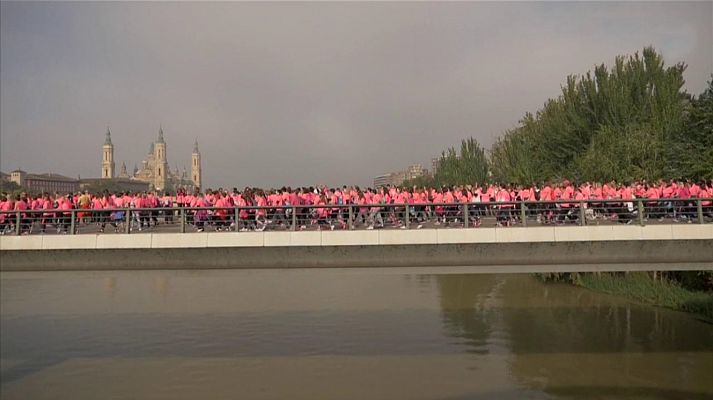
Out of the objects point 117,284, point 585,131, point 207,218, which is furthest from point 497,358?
point 117,284

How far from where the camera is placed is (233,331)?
976 inches

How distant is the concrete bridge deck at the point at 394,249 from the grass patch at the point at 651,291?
12.0m

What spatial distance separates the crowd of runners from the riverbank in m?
8.37

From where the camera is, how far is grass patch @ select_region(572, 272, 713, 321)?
24.5 metres

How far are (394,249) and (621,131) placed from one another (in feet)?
88.9

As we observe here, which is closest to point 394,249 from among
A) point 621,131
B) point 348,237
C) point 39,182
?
point 348,237

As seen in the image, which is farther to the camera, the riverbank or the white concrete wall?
the riverbank

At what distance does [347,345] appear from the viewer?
71.9 feet

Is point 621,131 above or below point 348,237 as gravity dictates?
above

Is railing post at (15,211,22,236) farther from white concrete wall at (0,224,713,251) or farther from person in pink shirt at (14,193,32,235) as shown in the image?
white concrete wall at (0,224,713,251)

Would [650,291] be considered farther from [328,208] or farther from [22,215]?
→ [22,215]

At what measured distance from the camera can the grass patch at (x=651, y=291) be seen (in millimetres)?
24516

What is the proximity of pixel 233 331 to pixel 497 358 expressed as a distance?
1134 cm

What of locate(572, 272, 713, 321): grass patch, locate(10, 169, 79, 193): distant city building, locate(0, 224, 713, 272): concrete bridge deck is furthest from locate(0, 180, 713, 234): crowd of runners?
locate(10, 169, 79, 193): distant city building
